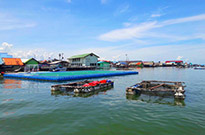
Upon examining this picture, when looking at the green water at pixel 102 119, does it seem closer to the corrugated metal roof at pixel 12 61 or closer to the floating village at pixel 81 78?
the floating village at pixel 81 78

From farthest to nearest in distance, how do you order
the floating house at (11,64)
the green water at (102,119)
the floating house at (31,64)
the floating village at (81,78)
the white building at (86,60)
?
the white building at (86,60) → the floating house at (31,64) → the floating house at (11,64) → the floating village at (81,78) → the green water at (102,119)

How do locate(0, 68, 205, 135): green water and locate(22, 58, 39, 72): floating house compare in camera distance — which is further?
locate(22, 58, 39, 72): floating house

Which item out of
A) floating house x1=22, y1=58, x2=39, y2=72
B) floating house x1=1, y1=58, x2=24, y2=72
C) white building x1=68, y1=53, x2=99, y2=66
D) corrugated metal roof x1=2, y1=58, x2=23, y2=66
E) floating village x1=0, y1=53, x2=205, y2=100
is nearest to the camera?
floating village x1=0, y1=53, x2=205, y2=100

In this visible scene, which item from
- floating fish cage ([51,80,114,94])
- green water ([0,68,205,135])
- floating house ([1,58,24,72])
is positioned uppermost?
floating house ([1,58,24,72])

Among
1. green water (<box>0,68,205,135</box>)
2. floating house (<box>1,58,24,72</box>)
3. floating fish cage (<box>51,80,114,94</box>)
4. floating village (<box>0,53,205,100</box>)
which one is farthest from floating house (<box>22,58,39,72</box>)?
green water (<box>0,68,205,135</box>)

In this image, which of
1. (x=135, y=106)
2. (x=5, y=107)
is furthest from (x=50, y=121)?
(x=135, y=106)

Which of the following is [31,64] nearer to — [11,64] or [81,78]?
[11,64]

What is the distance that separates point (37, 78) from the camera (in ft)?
94.5

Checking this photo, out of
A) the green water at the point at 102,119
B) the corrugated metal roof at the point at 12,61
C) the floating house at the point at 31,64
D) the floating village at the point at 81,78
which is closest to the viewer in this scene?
the green water at the point at 102,119

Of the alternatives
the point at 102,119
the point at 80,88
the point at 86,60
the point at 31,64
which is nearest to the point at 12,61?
the point at 31,64

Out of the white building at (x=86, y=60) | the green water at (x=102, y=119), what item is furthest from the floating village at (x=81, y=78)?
the green water at (x=102, y=119)

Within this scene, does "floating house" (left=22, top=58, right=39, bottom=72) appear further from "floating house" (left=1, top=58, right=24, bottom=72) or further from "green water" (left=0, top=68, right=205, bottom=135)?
"green water" (left=0, top=68, right=205, bottom=135)

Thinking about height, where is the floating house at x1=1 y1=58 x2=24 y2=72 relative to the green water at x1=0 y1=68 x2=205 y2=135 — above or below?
above

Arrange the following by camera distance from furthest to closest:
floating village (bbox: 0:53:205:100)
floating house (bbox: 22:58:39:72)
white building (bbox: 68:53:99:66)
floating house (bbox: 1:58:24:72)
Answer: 1. white building (bbox: 68:53:99:66)
2. floating house (bbox: 22:58:39:72)
3. floating house (bbox: 1:58:24:72)
4. floating village (bbox: 0:53:205:100)
